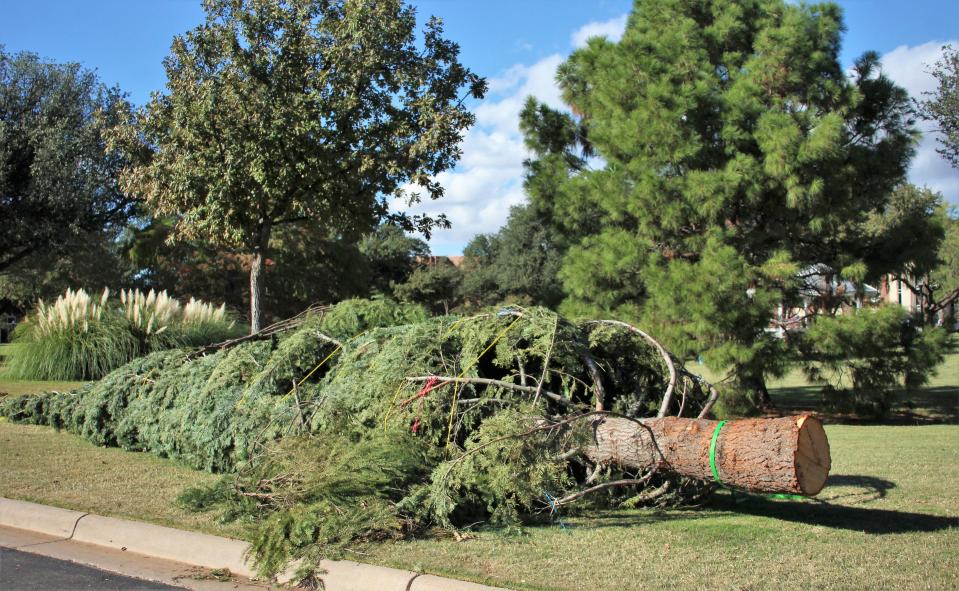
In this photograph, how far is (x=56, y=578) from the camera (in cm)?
550

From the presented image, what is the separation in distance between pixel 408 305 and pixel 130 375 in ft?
12.6

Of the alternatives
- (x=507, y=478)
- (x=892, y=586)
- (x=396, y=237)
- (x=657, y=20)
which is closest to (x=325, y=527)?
(x=507, y=478)

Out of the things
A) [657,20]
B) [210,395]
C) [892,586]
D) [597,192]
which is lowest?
[892,586]

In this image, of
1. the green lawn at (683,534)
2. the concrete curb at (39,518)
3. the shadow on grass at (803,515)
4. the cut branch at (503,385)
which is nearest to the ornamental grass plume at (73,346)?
the green lawn at (683,534)

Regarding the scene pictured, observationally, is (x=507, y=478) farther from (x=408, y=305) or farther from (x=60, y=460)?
(x=60, y=460)

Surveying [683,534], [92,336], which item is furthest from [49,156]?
[683,534]

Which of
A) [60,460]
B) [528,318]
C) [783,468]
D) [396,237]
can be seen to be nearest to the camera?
[783,468]

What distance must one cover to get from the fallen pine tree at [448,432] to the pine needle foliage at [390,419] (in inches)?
0.7

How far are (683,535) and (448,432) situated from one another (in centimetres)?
212

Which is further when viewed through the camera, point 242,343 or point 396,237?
point 396,237

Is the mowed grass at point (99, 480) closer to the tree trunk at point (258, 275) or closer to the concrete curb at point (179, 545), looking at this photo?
the concrete curb at point (179, 545)

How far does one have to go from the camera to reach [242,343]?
10500mm

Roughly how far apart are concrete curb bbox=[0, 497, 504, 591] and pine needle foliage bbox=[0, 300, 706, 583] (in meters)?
0.22

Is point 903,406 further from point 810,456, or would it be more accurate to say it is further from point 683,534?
point 810,456
